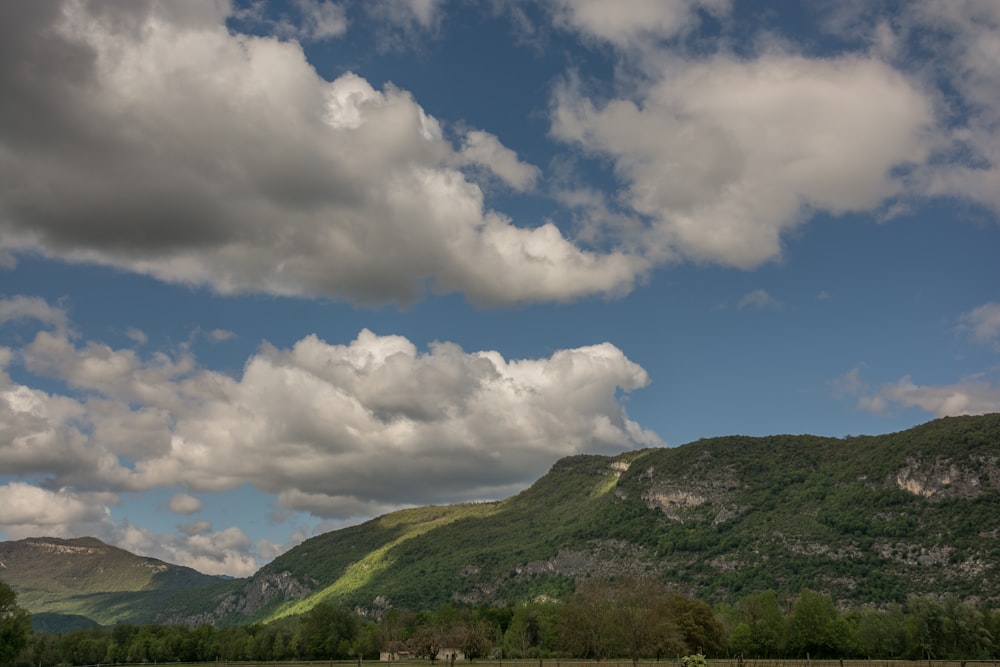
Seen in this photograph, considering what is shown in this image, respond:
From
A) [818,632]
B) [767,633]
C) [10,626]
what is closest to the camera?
[10,626]

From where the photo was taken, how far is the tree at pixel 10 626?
9980 cm

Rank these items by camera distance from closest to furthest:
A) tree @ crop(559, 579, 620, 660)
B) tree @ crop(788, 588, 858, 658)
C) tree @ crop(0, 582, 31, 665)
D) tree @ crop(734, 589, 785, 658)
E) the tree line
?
tree @ crop(0, 582, 31, 665)
the tree line
tree @ crop(559, 579, 620, 660)
tree @ crop(788, 588, 858, 658)
tree @ crop(734, 589, 785, 658)

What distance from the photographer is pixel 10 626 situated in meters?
99.9

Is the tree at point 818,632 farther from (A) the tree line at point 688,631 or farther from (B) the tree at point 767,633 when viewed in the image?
(B) the tree at point 767,633

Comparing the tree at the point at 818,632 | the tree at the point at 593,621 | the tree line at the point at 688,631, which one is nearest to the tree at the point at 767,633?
the tree line at the point at 688,631

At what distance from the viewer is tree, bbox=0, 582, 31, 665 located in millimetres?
99800

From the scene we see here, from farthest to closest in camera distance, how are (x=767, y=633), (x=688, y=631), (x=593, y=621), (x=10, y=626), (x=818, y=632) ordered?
1. (x=767, y=633)
2. (x=818, y=632)
3. (x=688, y=631)
4. (x=593, y=621)
5. (x=10, y=626)

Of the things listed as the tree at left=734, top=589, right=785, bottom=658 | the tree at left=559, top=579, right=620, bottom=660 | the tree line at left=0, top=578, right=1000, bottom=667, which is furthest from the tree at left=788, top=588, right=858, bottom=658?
the tree at left=559, top=579, right=620, bottom=660

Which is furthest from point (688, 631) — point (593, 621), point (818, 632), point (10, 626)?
point (10, 626)

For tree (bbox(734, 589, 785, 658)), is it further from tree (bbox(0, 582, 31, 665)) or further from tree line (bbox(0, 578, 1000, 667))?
tree (bbox(0, 582, 31, 665))

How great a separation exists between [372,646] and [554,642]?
54.9 meters

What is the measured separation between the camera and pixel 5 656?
10100 cm

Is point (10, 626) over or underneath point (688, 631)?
over

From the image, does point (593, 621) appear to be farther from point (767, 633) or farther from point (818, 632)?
point (767, 633)
